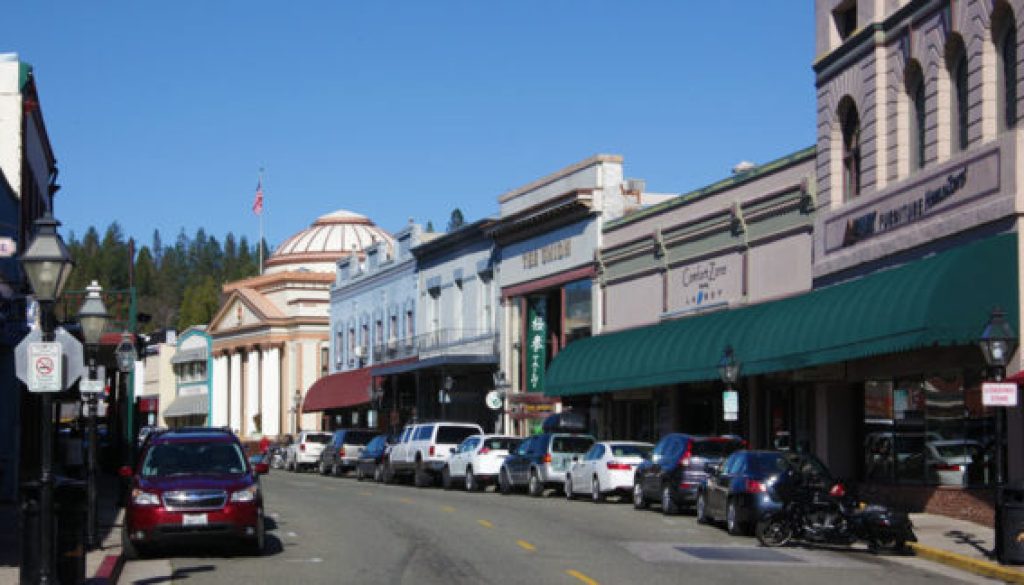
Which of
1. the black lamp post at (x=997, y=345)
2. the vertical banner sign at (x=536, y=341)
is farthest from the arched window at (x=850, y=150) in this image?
the vertical banner sign at (x=536, y=341)

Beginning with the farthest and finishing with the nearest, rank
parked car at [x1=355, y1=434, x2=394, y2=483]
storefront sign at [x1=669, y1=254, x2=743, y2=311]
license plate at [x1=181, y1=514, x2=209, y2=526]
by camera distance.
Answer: parked car at [x1=355, y1=434, x2=394, y2=483]
storefront sign at [x1=669, y1=254, x2=743, y2=311]
license plate at [x1=181, y1=514, x2=209, y2=526]

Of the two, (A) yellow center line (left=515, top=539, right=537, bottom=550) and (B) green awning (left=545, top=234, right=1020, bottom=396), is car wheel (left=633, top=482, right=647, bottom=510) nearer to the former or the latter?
(B) green awning (left=545, top=234, right=1020, bottom=396)

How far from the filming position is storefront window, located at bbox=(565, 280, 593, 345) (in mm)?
50875

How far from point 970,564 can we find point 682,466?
968cm

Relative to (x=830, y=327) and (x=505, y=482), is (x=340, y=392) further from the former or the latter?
(x=830, y=327)

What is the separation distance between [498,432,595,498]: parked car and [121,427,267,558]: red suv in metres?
16.7

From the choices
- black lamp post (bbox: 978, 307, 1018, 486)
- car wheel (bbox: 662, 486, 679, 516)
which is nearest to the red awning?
car wheel (bbox: 662, 486, 679, 516)

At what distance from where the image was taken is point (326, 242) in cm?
9806

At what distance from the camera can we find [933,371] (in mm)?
29203

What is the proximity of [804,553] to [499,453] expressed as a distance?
19.4m

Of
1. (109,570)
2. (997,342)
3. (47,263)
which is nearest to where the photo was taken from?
(47,263)

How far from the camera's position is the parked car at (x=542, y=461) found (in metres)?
37.7

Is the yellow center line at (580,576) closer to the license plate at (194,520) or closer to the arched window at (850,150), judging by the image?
the license plate at (194,520)

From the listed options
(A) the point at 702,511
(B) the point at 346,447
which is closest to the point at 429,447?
(B) the point at 346,447
